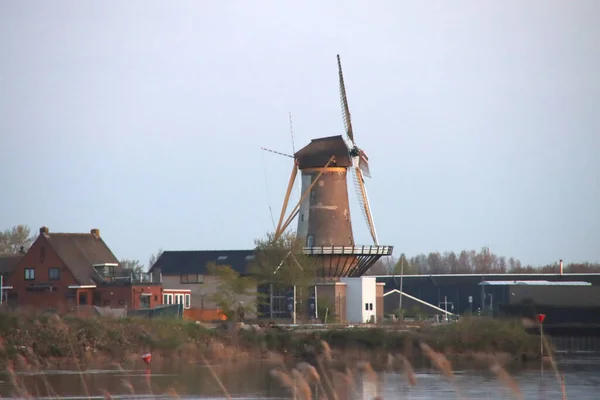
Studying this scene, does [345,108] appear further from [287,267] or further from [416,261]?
[416,261]

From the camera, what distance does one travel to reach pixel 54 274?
52250 mm

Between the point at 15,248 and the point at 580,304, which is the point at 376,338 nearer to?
the point at 580,304

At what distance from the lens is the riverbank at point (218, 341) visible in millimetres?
34969

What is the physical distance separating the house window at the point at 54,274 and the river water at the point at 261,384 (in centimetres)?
1907

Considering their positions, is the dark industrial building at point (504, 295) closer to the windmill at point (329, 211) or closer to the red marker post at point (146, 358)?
the windmill at point (329, 211)

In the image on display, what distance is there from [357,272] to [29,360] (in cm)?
2504

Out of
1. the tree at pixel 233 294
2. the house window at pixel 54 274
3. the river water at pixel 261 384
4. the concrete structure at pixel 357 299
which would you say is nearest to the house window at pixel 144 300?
the tree at pixel 233 294

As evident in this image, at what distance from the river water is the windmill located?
19.1 meters

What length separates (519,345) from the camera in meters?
40.2

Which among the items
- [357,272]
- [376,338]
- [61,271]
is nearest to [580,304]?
[357,272]

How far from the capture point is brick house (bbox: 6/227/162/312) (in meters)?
51.6

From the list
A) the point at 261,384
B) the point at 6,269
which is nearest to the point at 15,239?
the point at 6,269

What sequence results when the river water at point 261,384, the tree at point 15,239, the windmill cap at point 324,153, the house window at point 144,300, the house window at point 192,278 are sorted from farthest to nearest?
the tree at point 15,239, the house window at point 192,278, the windmill cap at point 324,153, the house window at point 144,300, the river water at point 261,384

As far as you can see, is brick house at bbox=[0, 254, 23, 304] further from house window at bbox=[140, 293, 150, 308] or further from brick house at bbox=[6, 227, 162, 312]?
house window at bbox=[140, 293, 150, 308]
